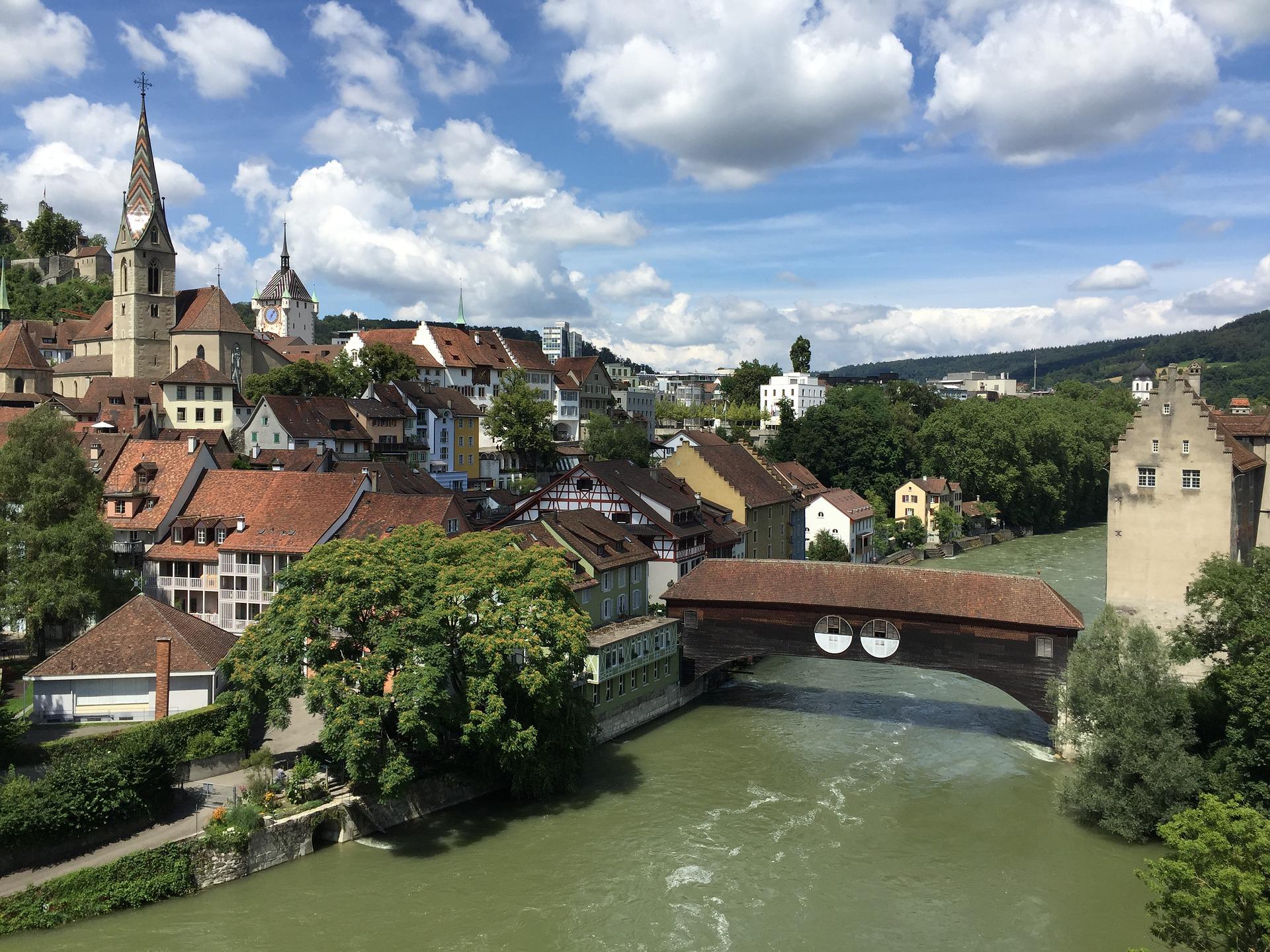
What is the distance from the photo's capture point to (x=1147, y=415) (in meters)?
29.1

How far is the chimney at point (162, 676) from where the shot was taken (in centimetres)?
2339

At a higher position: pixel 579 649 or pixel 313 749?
pixel 579 649

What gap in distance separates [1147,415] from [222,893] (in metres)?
25.9

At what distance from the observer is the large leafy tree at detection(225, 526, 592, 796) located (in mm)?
21141

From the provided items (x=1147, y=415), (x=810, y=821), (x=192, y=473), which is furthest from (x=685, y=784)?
(x=192, y=473)

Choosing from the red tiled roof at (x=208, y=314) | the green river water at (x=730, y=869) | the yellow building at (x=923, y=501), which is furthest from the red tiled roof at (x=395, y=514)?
the yellow building at (x=923, y=501)

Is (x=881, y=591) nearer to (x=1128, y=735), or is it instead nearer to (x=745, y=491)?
(x=1128, y=735)

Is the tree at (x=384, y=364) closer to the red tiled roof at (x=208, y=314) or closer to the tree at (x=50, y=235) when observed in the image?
the red tiled roof at (x=208, y=314)

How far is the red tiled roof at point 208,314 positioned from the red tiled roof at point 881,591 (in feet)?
111

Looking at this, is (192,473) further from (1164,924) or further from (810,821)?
(1164,924)

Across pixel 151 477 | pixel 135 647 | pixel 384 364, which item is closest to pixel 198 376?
pixel 384 364

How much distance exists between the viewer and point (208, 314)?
54.4m

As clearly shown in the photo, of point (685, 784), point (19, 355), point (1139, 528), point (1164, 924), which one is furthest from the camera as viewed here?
point (19, 355)

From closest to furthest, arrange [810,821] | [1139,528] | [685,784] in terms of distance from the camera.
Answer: [810,821] < [685,784] < [1139,528]
